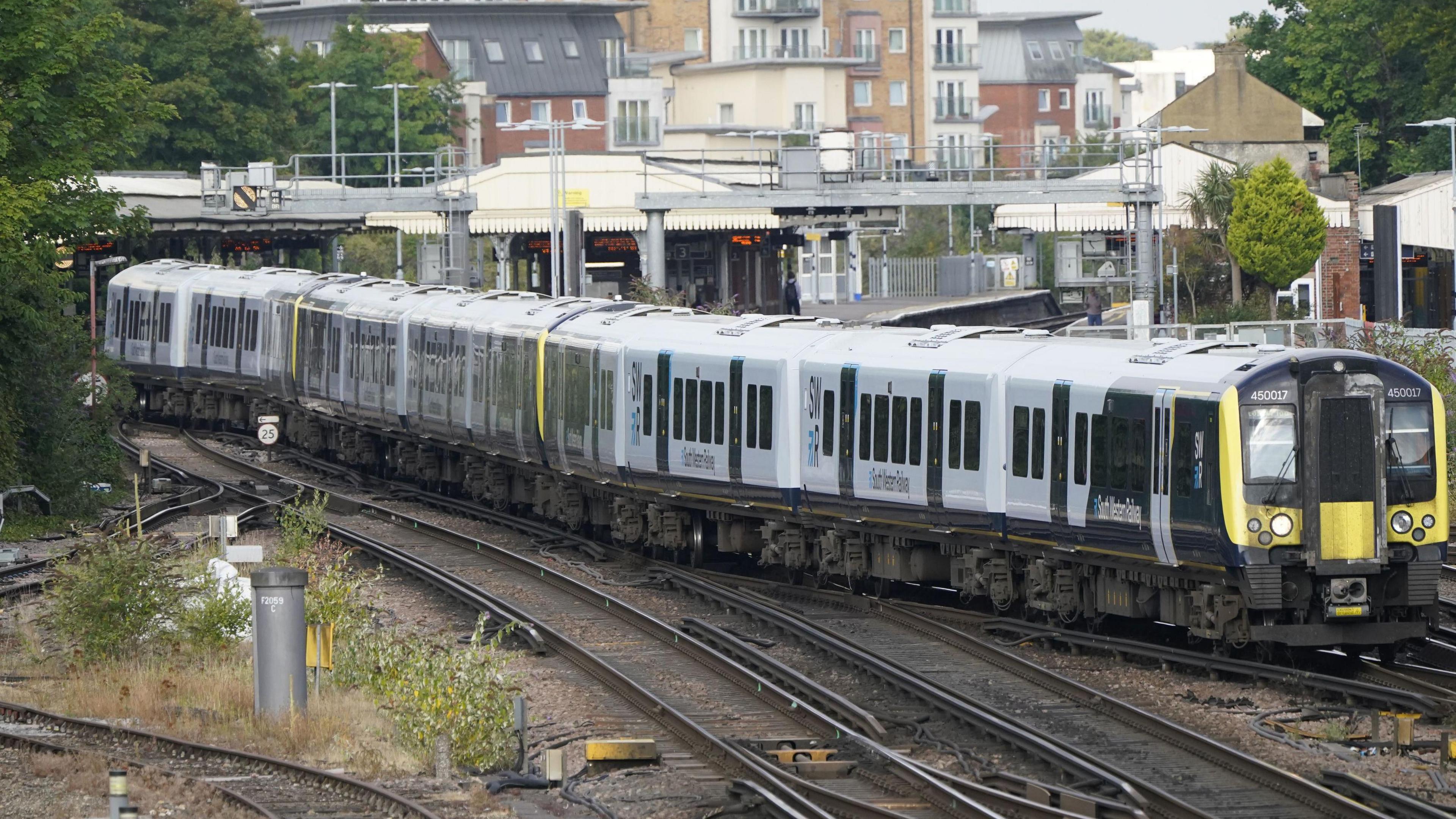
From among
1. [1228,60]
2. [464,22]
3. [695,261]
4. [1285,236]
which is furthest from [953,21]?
[1285,236]

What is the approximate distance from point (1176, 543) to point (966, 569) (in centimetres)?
408

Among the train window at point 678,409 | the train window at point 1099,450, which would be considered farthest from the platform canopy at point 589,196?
the train window at point 1099,450

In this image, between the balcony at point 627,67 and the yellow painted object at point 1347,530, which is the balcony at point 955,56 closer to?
the balcony at point 627,67

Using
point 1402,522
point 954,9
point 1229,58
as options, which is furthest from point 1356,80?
point 1402,522

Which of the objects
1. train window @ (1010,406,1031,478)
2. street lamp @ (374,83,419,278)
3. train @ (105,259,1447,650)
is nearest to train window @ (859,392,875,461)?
train @ (105,259,1447,650)

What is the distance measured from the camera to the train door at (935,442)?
79.9 feet

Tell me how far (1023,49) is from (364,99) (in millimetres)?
71503

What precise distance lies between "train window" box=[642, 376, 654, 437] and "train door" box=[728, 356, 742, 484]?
188 centimetres

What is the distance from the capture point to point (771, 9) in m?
128

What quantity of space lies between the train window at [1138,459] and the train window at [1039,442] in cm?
145

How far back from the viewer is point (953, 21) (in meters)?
140

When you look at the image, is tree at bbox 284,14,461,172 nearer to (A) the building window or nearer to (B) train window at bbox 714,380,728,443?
(A) the building window

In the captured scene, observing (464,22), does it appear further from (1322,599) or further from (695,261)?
(1322,599)

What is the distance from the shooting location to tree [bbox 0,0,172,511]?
3142 centimetres
